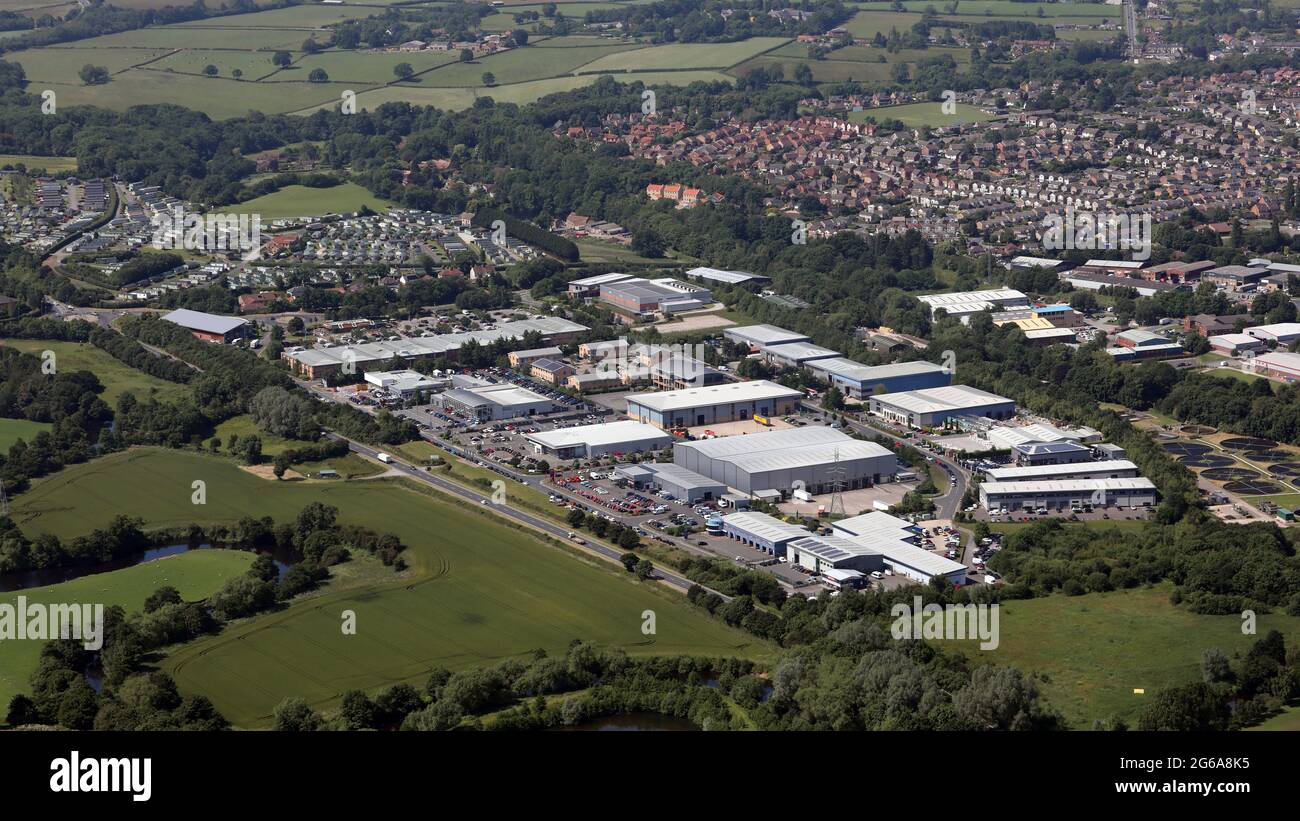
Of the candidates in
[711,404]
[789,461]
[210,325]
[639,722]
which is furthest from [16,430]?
[639,722]

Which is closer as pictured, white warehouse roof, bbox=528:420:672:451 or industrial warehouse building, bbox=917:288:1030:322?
white warehouse roof, bbox=528:420:672:451

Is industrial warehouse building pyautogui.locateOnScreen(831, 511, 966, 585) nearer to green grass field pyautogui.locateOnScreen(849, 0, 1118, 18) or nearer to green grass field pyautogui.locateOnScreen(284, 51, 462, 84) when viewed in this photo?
green grass field pyautogui.locateOnScreen(284, 51, 462, 84)

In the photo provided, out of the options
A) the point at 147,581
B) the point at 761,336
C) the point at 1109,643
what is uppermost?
the point at 761,336

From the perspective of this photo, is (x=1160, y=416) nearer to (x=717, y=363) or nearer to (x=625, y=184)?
(x=717, y=363)

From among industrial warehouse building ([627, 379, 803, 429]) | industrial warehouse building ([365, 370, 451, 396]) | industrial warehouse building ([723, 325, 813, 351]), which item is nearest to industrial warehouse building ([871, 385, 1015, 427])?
industrial warehouse building ([627, 379, 803, 429])

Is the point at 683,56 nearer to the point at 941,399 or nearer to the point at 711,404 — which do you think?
the point at 941,399
